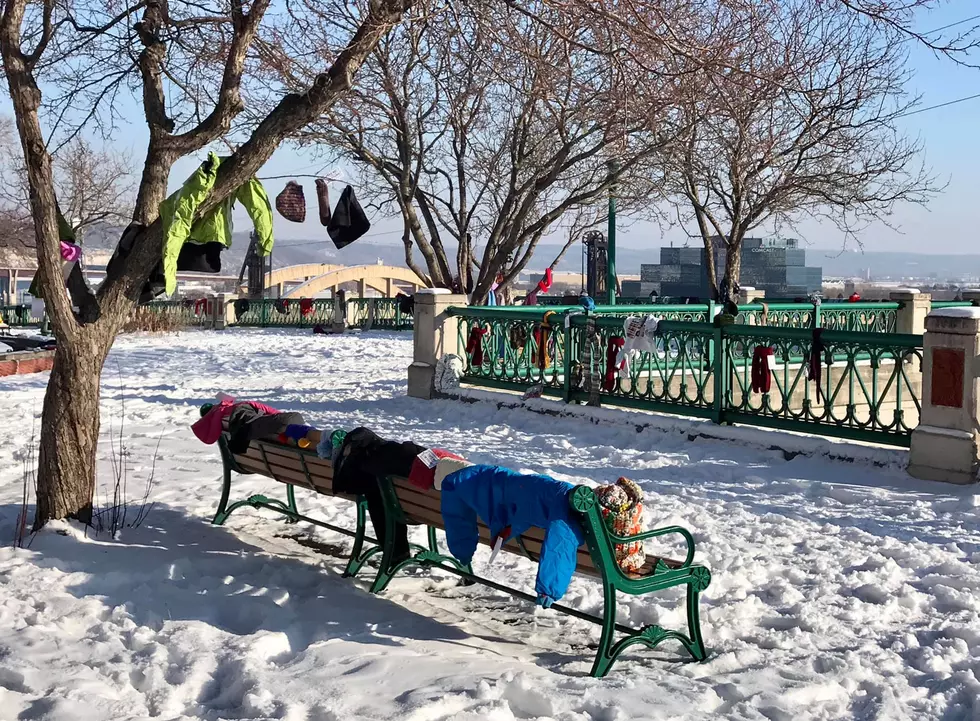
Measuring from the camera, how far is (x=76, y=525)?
692 centimetres

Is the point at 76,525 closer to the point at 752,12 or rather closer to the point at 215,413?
the point at 215,413

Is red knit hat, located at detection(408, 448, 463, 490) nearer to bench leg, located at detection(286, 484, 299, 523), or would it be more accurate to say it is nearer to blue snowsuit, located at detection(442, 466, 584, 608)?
blue snowsuit, located at detection(442, 466, 584, 608)

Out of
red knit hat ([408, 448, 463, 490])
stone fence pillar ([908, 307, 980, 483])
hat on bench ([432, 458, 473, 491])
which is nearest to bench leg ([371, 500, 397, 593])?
red knit hat ([408, 448, 463, 490])

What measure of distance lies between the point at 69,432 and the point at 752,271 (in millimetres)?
53275

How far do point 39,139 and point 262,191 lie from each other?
1618 mm

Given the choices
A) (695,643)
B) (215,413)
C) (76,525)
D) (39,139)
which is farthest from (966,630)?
(39,139)

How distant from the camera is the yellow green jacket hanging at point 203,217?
658 centimetres

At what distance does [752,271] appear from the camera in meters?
56.8

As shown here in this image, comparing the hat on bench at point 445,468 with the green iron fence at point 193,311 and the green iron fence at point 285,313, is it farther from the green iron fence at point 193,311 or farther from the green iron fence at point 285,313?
the green iron fence at point 285,313

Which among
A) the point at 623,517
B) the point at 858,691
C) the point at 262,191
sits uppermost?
the point at 262,191

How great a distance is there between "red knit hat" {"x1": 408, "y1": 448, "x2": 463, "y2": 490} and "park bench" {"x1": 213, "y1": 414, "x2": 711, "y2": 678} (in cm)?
7

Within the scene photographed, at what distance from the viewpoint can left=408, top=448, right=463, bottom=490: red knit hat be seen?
561cm

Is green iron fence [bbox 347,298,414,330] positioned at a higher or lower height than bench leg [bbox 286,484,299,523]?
higher

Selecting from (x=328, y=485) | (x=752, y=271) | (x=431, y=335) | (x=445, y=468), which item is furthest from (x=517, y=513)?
(x=752, y=271)
